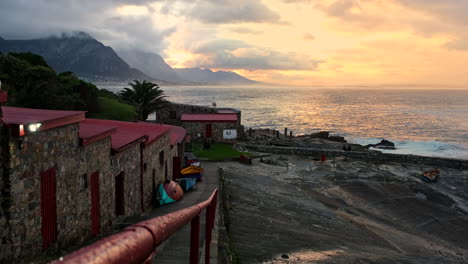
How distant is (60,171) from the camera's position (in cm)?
841

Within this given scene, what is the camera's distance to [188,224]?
12484 mm

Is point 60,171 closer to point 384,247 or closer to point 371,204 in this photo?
point 384,247

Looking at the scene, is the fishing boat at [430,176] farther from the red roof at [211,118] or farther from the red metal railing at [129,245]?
the red metal railing at [129,245]

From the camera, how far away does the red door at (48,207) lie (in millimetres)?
7727

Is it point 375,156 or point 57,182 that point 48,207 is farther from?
point 375,156

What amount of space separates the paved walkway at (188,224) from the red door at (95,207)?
6.52 ft

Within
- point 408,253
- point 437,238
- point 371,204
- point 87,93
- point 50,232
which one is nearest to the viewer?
point 50,232

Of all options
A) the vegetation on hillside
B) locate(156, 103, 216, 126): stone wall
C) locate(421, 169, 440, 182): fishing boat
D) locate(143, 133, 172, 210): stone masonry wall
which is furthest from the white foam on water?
locate(143, 133, 172, 210): stone masonry wall

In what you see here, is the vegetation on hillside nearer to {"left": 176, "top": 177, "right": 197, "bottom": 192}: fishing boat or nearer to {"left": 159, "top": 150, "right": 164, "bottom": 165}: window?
{"left": 159, "top": 150, "right": 164, "bottom": 165}: window

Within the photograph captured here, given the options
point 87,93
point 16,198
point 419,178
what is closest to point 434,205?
point 419,178

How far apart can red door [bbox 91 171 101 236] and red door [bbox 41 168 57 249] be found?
2.01 meters

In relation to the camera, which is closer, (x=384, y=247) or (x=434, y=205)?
(x=384, y=247)

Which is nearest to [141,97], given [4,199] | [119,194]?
[119,194]

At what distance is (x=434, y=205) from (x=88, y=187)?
2384 centimetres
